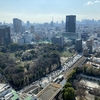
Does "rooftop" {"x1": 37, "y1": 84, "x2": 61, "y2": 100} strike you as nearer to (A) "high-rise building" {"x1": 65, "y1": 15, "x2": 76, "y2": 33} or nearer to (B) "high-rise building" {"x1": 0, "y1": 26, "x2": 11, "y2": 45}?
(B) "high-rise building" {"x1": 0, "y1": 26, "x2": 11, "y2": 45}

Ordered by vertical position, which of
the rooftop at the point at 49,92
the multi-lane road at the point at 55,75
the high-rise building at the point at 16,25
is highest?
the high-rise building at the point at 16,25

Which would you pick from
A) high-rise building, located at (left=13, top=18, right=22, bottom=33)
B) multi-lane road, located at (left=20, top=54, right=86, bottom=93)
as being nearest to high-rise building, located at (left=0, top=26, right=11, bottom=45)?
multi-lane road, located at (left=20, top=54, right=86, bottom=93)

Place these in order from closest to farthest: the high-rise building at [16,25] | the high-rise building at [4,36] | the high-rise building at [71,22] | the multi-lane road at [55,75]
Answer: the multi-lane road at [55,75] → the high-rise building at [4,36] → the high-rise building at [71,22] → the high-rise building at [16,25]

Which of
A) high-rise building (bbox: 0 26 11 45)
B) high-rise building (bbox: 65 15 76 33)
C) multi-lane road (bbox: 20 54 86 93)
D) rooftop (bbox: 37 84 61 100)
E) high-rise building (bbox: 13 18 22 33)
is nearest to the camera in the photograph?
rooftop (bbox: 37 84 61 100)

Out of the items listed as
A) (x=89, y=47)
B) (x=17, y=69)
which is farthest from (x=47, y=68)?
(x=89, y=47)

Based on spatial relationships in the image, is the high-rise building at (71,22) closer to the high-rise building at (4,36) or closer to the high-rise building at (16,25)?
the high-rise building at (4,36)

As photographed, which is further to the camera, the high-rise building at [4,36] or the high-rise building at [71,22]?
the high-rise building at [71,22]

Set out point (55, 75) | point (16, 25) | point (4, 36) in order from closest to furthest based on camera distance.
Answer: point (55, 75), point (4, 36), point (16, 25)

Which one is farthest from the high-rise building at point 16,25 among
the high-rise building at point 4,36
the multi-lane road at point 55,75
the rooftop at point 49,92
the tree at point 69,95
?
the tree at point 69,95

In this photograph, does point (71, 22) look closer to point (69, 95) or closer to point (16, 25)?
point (16, 25)

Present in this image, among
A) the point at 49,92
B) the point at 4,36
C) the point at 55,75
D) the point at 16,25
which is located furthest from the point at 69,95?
the point at 16,25

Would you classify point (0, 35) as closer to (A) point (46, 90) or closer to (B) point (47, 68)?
(B) point (47, 68)
